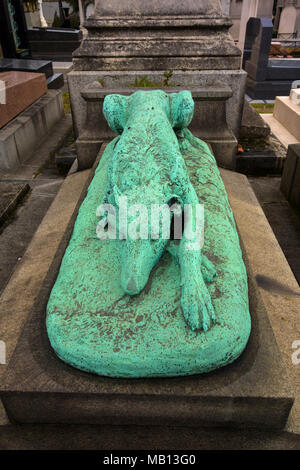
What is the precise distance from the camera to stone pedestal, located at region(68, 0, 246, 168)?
477cm

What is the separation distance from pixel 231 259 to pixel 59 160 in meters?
3.67

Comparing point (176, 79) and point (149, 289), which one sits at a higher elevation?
point (176, 79)

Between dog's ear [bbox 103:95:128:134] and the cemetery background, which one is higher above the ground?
dog's ear [bbox 103:95:128:134]

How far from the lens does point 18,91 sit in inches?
237

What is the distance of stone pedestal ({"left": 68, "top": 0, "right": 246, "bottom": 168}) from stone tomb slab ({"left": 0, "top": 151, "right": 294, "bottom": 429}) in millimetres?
3718

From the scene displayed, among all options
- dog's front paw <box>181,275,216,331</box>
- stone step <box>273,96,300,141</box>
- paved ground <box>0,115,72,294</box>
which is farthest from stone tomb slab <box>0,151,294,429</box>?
stone step <box>273,96,300,141</box>

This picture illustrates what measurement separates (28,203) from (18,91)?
8.36 ft

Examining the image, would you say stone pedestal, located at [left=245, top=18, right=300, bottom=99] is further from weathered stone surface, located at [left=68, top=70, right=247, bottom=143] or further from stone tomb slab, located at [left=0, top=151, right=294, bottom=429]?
stone tomb slab, located at [left=0, top=151, right=294, bottom=429]

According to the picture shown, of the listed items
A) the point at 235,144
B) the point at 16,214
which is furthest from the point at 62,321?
the point at 235,144

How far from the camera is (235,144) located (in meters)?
4.32

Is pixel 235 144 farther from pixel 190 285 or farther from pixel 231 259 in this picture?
pixel 190 285

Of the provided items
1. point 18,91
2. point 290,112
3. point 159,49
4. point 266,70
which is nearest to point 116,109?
point 159,49

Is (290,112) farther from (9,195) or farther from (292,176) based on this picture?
(9,195)

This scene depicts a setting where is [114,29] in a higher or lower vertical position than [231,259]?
higher
